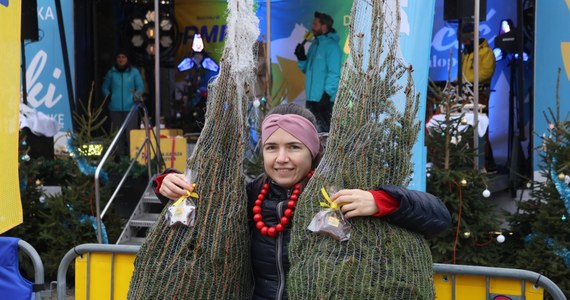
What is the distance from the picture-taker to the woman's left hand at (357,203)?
239cm

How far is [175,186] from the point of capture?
2.76 metres

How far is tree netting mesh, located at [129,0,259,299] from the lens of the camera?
8.94 feet

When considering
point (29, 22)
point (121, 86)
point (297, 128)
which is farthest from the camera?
point (121, 86)

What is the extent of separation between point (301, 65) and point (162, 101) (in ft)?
12.7

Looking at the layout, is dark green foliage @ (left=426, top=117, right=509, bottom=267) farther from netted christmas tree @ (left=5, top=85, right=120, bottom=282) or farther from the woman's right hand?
the woman's right hand

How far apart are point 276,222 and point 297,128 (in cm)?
38

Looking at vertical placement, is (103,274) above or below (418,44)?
below

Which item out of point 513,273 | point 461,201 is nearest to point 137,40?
point 461,201

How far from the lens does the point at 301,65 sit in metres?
10.3

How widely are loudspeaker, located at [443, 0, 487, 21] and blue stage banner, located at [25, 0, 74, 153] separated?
6.42 metres

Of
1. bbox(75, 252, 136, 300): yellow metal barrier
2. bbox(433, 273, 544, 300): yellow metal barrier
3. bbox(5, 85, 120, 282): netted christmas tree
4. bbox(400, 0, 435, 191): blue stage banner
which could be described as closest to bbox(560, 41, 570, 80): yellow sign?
bbox(400, 0, 435, 191): blue stage banner

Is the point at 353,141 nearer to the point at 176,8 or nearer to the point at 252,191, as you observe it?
the point at 252,191

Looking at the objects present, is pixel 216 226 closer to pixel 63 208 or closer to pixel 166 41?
pixel 63 208

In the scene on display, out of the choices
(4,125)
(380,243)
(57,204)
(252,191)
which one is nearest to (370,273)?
(380,243)
